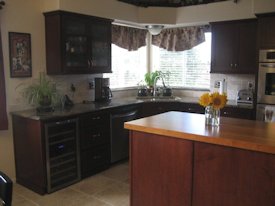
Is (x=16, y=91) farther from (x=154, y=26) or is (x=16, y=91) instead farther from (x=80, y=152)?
(x=154, y=26)

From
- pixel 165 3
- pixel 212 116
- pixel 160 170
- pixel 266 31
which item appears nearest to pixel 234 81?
pixel 266 31

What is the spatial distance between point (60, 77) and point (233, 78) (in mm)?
2957

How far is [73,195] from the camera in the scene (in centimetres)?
336

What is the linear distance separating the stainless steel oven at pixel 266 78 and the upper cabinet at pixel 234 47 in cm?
42

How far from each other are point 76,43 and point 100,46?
475 millimetres

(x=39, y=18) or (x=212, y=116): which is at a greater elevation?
(x=39, y=18)

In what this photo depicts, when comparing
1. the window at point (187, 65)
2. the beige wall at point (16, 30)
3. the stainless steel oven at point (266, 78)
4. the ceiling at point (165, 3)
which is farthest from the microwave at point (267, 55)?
the beige wall at point (16, 30)

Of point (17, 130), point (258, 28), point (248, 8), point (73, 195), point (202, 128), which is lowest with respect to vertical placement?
point (73, 195)

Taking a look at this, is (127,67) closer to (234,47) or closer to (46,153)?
(234,47)

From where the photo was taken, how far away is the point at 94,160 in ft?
13.0

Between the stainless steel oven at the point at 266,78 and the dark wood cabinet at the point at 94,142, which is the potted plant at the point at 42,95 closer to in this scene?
the dark wood cabinet at the point at 94,142

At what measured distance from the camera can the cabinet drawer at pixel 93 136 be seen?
3767 mm

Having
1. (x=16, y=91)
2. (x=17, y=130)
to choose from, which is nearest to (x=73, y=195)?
(x=17, y=130)

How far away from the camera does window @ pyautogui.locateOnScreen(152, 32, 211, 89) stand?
5.35 m
